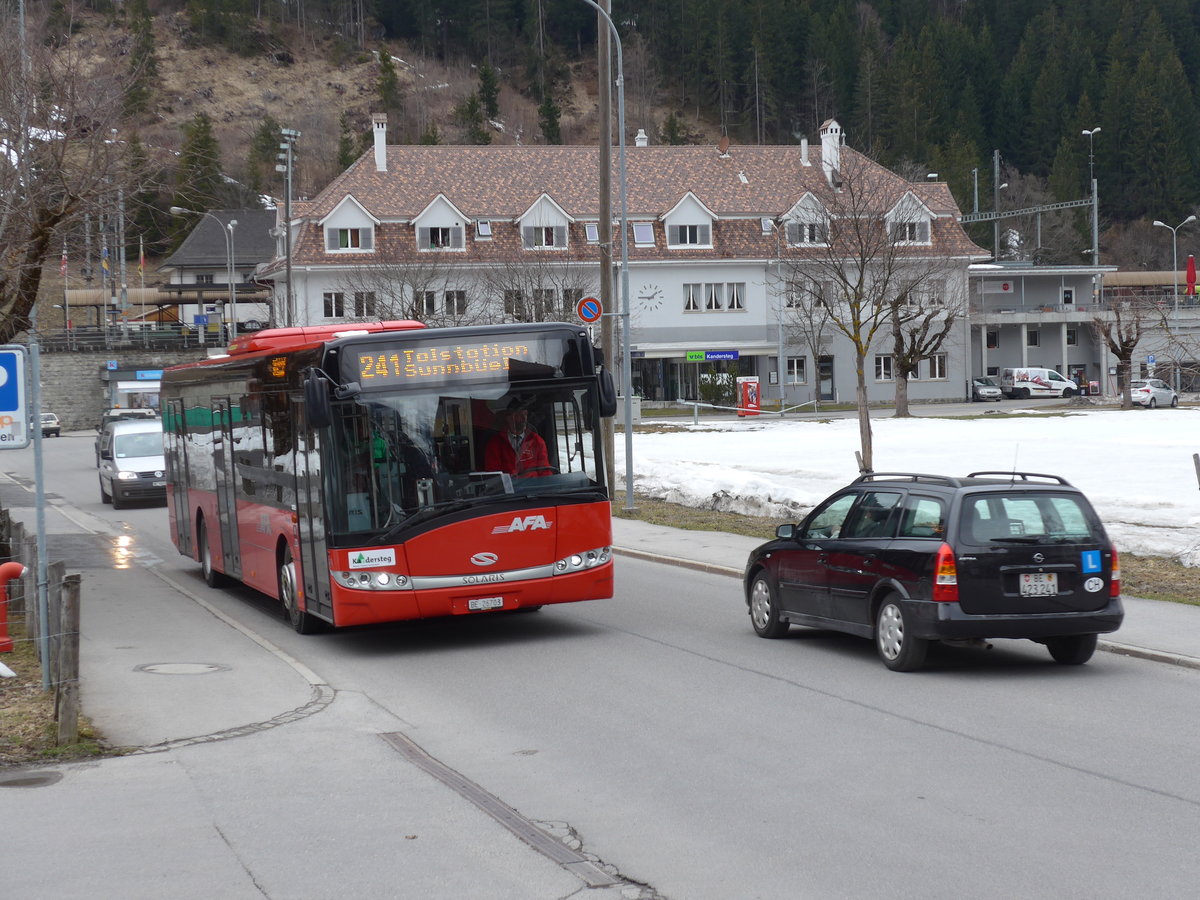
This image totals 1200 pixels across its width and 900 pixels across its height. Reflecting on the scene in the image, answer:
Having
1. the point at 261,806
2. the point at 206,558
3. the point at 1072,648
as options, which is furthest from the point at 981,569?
the point at 206,558

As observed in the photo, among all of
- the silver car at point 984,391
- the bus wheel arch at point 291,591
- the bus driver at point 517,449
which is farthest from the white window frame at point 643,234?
the bus driver at point 517,449

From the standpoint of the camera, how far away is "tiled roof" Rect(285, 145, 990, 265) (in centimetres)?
7069

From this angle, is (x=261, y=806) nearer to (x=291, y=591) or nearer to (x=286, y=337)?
(x=291, y=591)

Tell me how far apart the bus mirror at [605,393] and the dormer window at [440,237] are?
192ft

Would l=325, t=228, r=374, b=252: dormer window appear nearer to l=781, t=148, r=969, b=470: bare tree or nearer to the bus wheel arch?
l=781, t=148, r=969, b=470: bare tree

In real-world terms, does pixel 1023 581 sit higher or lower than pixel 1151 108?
lower

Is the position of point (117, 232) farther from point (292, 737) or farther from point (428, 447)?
point (292, 737)

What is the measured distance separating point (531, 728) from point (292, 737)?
160 centimetres

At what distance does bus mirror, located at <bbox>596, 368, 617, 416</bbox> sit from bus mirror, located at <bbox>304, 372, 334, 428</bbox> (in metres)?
2.48

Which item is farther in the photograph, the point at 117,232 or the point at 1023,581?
the point at 117,232

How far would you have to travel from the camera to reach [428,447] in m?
12.5

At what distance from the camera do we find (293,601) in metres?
14.3

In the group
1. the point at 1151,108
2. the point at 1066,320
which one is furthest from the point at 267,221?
the point at 1151,108

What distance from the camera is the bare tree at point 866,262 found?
29.8 meters
